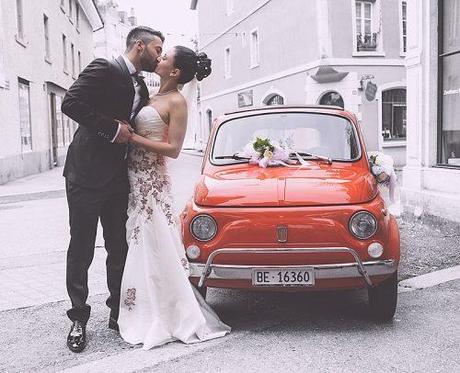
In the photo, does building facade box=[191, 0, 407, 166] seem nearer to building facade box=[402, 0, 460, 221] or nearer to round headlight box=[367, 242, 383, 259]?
building facade box=[402, 0, 460, 221]

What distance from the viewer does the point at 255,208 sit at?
425 centimetres

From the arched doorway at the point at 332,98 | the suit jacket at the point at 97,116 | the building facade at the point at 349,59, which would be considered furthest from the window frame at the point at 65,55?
the suit jacket at the point at 97,116

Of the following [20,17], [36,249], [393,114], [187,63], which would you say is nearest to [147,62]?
[187,63]

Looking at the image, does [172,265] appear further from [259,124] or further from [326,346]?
[259,124]

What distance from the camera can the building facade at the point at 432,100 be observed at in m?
8.89

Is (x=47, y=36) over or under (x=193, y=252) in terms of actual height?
over

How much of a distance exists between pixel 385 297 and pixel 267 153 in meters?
1.51

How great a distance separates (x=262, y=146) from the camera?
5.12 metres

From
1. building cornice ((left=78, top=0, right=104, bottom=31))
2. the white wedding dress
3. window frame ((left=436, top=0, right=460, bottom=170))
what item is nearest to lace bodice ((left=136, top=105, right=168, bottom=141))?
the white wedding dress

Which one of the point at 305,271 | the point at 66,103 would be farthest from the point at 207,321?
the point at 66,103

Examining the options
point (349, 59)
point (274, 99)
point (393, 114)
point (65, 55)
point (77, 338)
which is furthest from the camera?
point (65, 55)

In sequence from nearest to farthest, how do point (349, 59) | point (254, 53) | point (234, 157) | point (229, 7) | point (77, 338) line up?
point (77, 338) → point (234, 157) → point (349, 59) → point (254, 53) → point (229, 7)

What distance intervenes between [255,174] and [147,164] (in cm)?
91

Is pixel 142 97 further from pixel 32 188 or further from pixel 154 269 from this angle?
pixel 32 188
